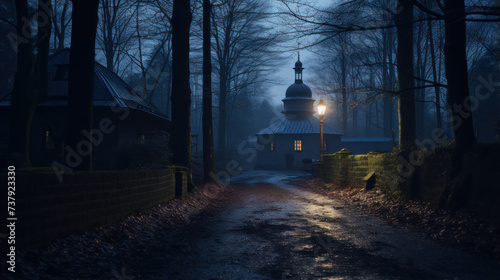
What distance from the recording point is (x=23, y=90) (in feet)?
50.1

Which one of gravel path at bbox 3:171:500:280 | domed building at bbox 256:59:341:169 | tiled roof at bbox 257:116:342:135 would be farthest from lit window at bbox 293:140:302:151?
gravel path at bbox 3:171:500:280

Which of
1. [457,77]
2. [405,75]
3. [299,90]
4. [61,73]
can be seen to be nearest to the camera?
[457,77]

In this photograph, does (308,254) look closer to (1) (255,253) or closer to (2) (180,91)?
(1) (255,253)

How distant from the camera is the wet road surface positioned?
502 cm

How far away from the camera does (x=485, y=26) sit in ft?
85.9

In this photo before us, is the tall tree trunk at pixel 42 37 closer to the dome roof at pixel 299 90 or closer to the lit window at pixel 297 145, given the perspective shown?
the lit window at pixel 297 145

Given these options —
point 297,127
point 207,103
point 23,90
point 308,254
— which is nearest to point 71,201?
point 308,254

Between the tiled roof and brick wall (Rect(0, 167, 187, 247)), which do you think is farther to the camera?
the tiled roof

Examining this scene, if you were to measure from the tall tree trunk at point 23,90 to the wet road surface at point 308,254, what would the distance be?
32.4 ft

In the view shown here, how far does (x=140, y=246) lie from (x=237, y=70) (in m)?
41.4

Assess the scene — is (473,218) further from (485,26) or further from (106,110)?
(485,26)

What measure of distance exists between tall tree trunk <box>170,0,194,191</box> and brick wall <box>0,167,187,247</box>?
234 inches

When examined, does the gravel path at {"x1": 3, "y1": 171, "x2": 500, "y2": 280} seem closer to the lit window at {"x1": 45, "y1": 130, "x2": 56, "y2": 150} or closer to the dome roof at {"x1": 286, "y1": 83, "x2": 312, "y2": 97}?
the lit window at {"x1": 45, "y1": 130, "x2": 56, "y2": 150}

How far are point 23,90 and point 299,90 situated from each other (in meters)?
41.2
